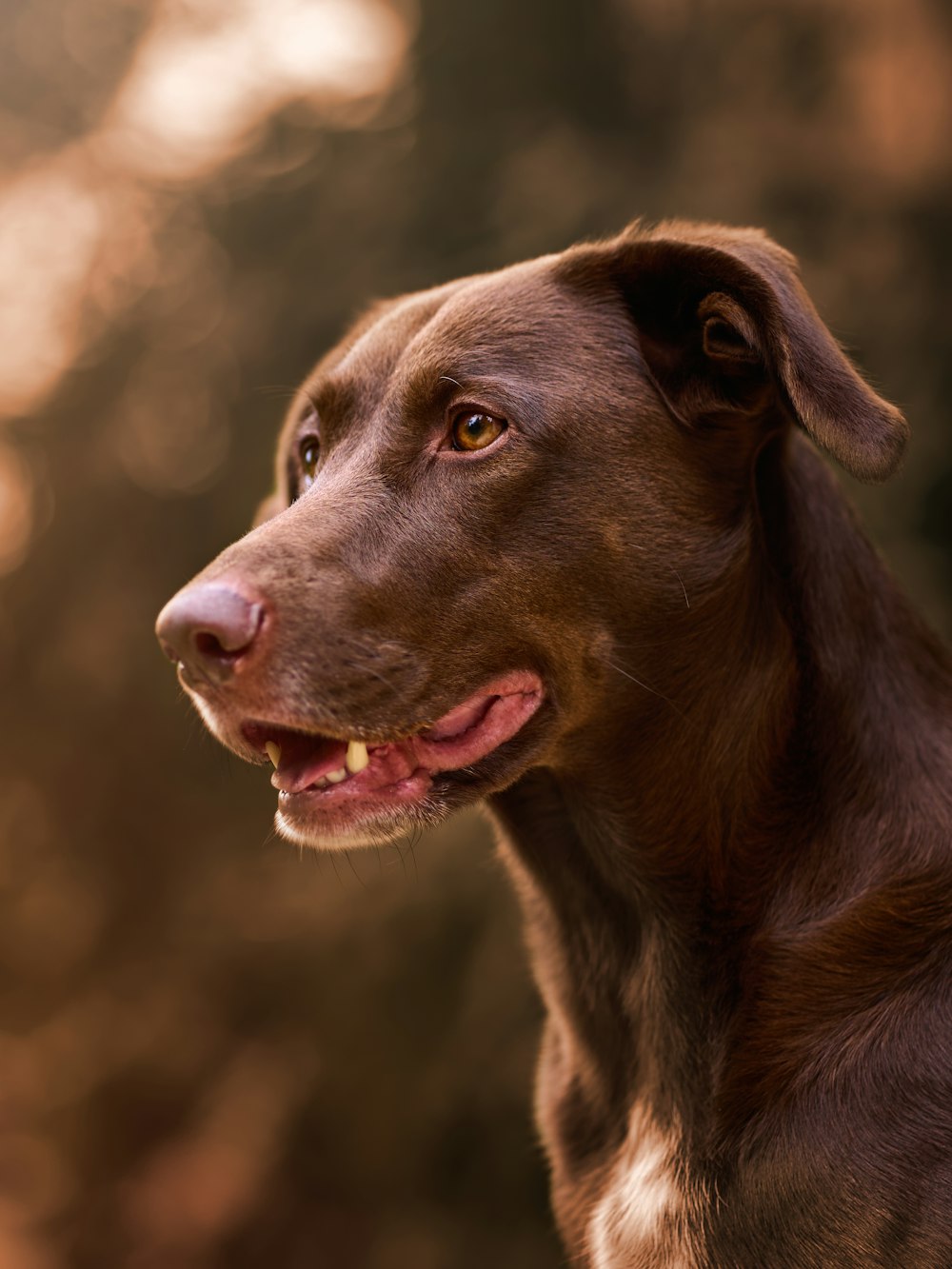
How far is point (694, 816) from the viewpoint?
7.26ft

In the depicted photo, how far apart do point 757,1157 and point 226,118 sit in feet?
14.3

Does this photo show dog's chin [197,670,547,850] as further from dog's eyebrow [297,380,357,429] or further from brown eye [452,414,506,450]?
dog's eyebrow [297,380,357,429]

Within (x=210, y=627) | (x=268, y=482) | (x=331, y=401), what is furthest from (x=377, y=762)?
(x=268, y=482)

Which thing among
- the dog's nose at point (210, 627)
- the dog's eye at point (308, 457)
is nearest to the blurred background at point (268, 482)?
the dog's eye at point (308, 457)

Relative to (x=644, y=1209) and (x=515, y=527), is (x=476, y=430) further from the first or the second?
(x=644, y=1209)

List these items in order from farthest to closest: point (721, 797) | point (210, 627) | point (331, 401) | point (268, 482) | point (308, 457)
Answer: point (268, 482) < point (308, 457) < point (331, 401) < point (721, 797) < point (210, 627)

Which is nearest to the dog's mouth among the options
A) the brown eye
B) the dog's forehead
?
the brown eye

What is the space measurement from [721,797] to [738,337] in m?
0.79

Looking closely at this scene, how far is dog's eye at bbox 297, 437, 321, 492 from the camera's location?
2.62 metres

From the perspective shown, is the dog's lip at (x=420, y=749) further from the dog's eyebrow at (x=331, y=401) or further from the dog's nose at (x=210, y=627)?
the dog's eyebrow at (x=331, y=401)

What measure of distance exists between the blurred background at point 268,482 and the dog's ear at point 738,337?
2052 millimetres

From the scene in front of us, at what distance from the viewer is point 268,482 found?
4.78 metres

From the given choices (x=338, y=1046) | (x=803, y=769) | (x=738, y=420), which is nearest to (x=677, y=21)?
(x=738, y=420)

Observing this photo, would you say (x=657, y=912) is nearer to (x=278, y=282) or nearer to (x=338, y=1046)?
(x=338, y=1046)
